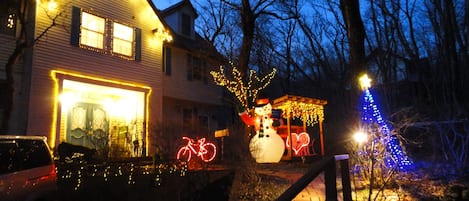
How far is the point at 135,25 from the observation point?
14.7 m

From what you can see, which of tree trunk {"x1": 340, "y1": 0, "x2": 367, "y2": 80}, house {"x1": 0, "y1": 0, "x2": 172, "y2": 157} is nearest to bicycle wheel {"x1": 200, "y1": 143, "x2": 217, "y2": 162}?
house {"x1": 0, "y1": 0, "x2": 172, "y2": 157}

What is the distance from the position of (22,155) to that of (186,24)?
14.6m

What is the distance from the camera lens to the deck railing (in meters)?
3.76

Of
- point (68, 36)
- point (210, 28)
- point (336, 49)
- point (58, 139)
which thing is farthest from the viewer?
point (336, 49)

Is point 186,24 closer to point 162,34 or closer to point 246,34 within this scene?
point 162,34

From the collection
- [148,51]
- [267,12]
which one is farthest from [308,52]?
[148,51]

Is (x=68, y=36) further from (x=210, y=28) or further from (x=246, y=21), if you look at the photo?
(x=210, y=28)

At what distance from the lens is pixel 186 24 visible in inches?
778

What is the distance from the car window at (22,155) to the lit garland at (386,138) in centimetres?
638

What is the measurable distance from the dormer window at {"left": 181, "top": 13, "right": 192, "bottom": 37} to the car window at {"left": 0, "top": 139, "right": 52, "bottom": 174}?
44.9 ft

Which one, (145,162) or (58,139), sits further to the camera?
(58,139)

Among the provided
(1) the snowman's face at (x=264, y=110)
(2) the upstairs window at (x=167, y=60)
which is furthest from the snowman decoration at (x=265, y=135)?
(2) the upstairs window at (x=167, y=60)

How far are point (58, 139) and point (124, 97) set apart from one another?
11.7 ft

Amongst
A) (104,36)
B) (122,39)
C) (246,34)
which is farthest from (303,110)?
(104,36)
